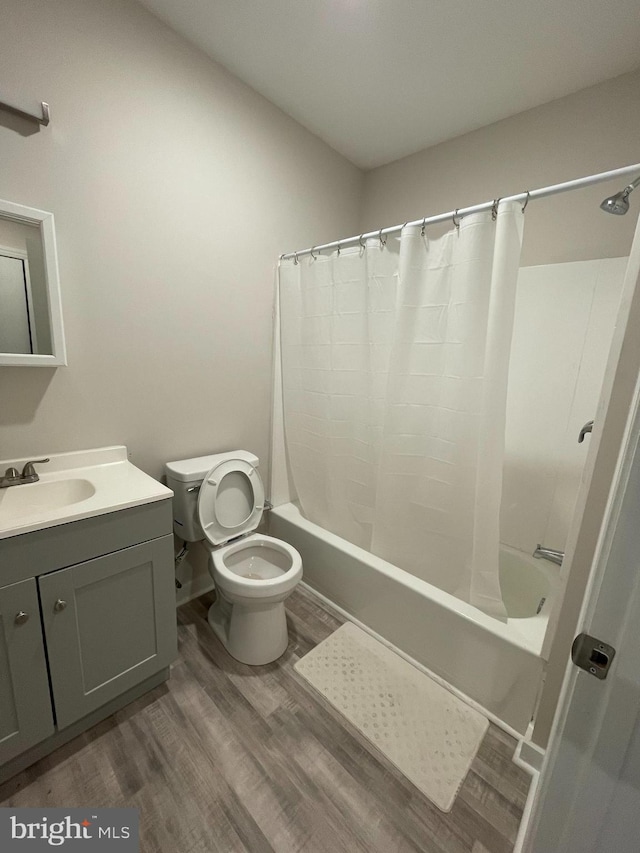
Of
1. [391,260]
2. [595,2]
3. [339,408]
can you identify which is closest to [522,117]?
[595,2]

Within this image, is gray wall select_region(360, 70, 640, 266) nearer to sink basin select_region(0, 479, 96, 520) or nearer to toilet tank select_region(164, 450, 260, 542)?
toilet tank select_region(164, 450, 260, 542)

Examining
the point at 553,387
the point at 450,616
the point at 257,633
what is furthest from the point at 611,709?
the point at 553,387

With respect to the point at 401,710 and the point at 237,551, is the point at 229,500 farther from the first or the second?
the point at 401,710

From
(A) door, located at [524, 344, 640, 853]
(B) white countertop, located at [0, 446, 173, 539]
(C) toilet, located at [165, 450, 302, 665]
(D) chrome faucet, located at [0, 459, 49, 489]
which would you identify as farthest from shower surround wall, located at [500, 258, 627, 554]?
(D) chrome faucet, located at [0, 459, 49, 489]

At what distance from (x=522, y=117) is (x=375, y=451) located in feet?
5.82

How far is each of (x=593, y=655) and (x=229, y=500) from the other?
1.52 metres

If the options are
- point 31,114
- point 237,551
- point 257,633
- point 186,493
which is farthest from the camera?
point 237,551

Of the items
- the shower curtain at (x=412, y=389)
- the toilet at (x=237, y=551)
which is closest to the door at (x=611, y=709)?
the shower curtain at (x=412, y=389)

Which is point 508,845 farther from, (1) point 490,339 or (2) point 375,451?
(1) point 490,339

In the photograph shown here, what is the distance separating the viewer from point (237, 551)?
173 cm

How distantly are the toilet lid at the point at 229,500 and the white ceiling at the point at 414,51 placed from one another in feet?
5.89

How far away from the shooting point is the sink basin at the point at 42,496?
1182mm

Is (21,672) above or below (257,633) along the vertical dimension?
above

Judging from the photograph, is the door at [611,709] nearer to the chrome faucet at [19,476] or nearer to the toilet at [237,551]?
the toilet at [237,551]
